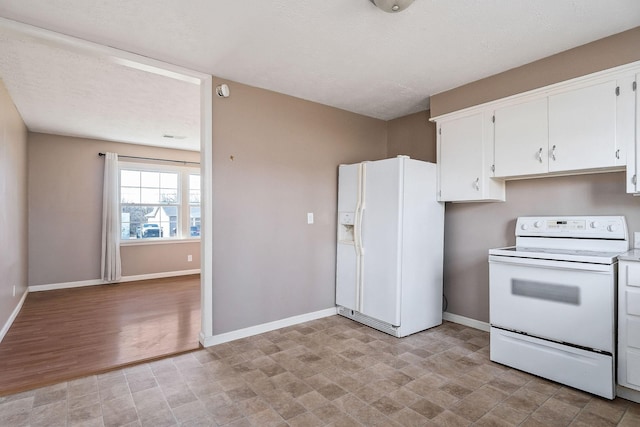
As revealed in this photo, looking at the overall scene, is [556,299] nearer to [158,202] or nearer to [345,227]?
[345,227]

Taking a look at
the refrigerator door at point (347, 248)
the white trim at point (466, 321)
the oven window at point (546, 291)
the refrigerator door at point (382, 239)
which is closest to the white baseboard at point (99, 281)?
the refrigerator door at point (347, 248)

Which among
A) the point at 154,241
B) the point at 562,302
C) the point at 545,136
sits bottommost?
the point at 562,302

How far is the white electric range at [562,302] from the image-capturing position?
212 centimetres

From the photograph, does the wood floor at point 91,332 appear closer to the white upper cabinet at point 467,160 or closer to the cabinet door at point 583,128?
A: the white upper cabinet at point 467,160

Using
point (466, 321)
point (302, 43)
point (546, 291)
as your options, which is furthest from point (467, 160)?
point (302, 43)

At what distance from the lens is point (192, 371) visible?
251 cm

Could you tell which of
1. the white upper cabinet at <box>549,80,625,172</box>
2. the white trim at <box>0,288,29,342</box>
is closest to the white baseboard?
the white trim at <box>0,288,29,342</box>

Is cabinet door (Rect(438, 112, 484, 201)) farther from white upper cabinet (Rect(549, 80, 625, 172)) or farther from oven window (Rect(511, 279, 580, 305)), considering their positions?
oven window (Rect(511, 279, 580, 305))

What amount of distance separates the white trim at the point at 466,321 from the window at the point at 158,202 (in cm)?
488

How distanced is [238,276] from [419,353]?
1.79m

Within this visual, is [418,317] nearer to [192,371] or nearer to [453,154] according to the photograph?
[453,154]

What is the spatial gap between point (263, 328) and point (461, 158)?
261 centimetres

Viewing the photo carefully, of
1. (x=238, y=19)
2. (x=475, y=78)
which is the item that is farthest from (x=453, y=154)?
(x=238, y=19)

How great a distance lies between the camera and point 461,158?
10.6 ft
